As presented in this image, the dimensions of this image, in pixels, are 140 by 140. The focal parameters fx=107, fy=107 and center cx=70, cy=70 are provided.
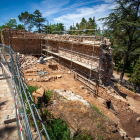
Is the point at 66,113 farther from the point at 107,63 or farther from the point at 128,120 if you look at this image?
the point at 107,63

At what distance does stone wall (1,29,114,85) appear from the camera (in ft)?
23.6

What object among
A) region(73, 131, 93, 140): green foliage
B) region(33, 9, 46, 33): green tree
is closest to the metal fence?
region(73, 131, 93, 140): green foliage

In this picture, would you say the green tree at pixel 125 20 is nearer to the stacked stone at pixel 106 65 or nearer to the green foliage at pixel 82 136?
the stacked stone at pixel 106 65

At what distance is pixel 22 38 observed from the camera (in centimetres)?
1357

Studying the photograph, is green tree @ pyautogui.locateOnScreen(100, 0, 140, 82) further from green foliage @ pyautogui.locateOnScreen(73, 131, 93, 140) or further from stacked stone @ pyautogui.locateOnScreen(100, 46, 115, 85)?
green foliage @ pyautogui.locateOnScreen(73, 131, 93, 140)

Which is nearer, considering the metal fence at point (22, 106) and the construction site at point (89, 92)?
the metal fence at point (22, 106)

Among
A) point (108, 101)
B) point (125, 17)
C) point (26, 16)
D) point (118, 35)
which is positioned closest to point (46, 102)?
point (108, 101)

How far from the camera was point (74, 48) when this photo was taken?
9.27m

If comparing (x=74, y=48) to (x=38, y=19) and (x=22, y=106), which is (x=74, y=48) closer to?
(x=22, y=106)

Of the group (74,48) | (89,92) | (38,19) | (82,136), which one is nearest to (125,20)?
(74,48)

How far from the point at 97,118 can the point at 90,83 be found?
13.5 feet

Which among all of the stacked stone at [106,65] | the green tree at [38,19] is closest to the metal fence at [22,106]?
the stacked stone at [106,65]

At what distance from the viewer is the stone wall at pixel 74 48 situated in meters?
7.21

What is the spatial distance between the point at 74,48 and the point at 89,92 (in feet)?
12.9
